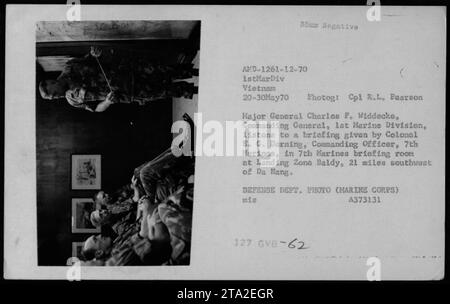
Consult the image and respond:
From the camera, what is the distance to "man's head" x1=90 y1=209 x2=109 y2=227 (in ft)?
3.92

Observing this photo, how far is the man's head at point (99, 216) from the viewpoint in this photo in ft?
3.92

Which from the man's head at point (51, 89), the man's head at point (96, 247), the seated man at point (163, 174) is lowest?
the man's head at point (96, 247)

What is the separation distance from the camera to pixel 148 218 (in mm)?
1191

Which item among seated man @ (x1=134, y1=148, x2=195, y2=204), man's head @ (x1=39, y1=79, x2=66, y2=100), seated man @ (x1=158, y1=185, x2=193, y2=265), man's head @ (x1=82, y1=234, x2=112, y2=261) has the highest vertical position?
man's head @ (x1=39, y1=79, x2=66, y2=100)

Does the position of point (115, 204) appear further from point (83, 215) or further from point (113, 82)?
point (113, 82)

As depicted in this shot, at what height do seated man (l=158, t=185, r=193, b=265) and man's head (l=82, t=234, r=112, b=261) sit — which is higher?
seated man (l=158, t=185, r=193, b=265)

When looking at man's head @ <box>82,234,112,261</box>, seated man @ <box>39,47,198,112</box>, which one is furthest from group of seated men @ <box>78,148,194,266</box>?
seated man @ <box>39,47,198,112</box>

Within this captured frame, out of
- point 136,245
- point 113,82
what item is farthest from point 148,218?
point 113,82

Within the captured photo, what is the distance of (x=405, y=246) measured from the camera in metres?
1.20

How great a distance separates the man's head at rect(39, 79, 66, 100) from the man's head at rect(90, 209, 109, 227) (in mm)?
275

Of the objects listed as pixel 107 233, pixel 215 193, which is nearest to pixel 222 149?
pixel 215 193

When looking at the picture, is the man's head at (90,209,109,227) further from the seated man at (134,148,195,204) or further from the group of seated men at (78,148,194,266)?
the seated man at (134,148,195,204)

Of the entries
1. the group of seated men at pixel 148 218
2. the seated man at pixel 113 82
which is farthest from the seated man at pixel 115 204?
the seated man at pixel 113 82

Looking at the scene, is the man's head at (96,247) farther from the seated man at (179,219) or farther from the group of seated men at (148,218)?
the seated man at (179,219)
